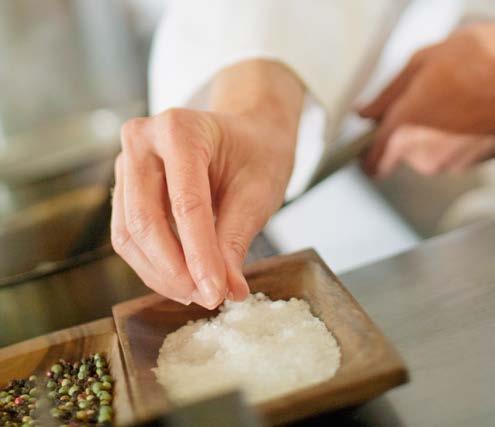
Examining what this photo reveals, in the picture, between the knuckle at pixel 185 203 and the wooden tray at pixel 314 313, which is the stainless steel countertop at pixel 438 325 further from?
the knuckle at pixel 185 203

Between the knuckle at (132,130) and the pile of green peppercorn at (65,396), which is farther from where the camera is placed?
the knuckle at (132,130)

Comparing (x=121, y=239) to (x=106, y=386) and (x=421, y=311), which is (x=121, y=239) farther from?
(x=421, y=311)

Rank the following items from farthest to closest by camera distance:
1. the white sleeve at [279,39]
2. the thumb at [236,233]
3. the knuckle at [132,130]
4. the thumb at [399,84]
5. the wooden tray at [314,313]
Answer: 1. the thumb at [399,84]
2. the white sleeve at [279,39]
3. the knuckle at [132,130]
4. the thumb at [236,233]
5. the wooden tray at [314,313]

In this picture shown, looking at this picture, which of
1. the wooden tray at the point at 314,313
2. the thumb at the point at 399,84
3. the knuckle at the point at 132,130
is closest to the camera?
the wooden tray at the point at 314,313

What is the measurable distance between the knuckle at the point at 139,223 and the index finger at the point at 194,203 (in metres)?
0.02

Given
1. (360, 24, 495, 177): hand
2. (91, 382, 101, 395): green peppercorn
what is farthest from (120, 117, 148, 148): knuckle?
(360, 24, 495, 177): hand

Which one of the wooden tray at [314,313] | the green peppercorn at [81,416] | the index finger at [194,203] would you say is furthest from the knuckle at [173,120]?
the green peppercorn at [81,416]

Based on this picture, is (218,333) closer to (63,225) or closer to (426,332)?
(426,332)

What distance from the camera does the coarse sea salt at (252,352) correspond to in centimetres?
36

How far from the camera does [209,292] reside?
17.0 inches

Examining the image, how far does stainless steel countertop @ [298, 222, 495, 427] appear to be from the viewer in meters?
0.39

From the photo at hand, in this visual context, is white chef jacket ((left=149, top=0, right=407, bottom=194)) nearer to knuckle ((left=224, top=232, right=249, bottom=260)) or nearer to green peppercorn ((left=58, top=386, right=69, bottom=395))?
knuckle ((left=224, top=232, right=249, bottom=260))

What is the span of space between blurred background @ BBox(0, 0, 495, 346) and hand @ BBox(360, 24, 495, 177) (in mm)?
43

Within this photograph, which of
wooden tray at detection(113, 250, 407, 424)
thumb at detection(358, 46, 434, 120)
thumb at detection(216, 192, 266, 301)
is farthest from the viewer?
thumb at detection(358, 46, 434, 120)
